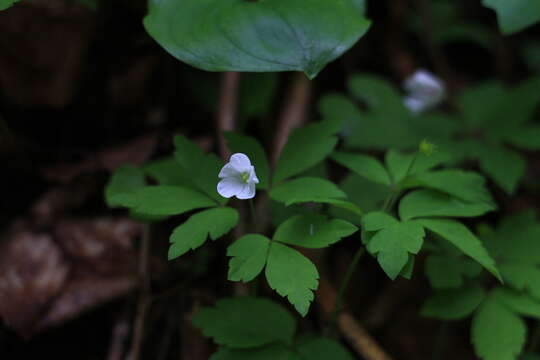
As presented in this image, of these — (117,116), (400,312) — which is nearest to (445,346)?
(400,312)

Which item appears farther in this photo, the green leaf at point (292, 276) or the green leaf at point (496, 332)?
the green leaf at point (496, 332)

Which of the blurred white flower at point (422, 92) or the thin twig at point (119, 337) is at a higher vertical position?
the blurred white flower at point (422, 92)

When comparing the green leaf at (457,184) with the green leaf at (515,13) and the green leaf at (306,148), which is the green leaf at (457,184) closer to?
the green leaf at (306,148)

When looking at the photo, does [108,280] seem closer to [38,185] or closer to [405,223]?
[38,185]

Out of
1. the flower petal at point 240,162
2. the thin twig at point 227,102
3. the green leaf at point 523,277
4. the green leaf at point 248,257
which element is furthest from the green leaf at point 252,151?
the green leaf at point 523,277

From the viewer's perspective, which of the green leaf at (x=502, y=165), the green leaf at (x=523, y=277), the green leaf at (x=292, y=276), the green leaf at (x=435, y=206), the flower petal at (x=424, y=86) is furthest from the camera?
the flower petal at (x=424, y=86)

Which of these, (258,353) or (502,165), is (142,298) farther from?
(502,165)

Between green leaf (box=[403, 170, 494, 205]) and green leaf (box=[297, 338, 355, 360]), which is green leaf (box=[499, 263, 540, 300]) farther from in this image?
green leaf (box=[297, 338, 355, 360])

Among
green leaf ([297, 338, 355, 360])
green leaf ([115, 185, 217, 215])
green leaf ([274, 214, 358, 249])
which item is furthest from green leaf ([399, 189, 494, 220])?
green leaf ([115, 185, 217, 215])
